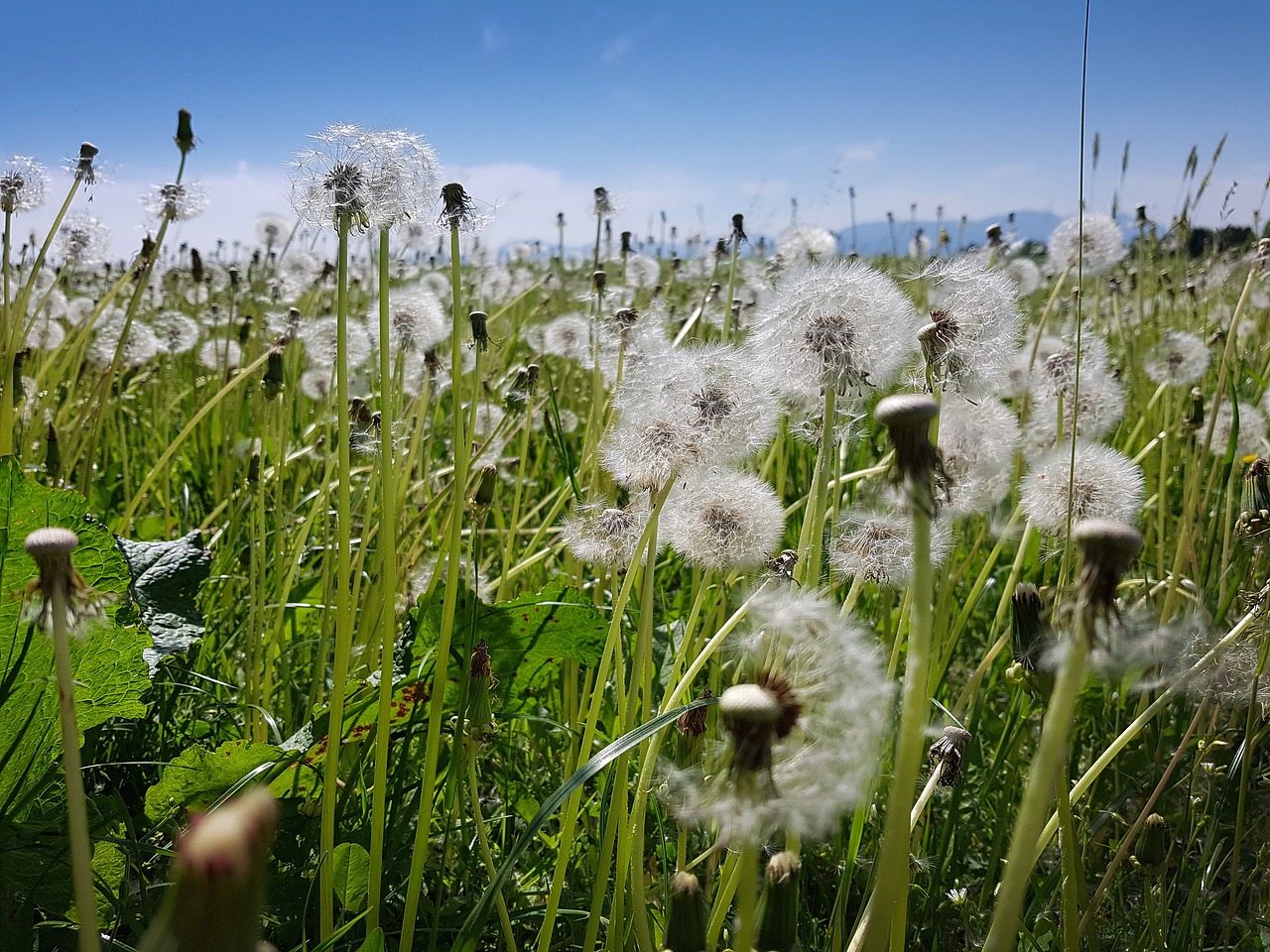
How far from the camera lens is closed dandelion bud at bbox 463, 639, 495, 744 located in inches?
55.5

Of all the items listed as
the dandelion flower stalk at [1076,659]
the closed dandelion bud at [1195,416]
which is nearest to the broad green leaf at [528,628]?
the dandelion flower stalk at [1076,659]

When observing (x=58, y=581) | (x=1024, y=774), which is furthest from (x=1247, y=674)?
(x=58, y=581)

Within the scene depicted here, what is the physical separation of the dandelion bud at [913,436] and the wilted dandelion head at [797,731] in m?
0.19

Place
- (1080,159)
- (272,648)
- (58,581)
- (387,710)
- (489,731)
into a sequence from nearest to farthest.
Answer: (58,581) → (387,710) → (1080,159) → (489,731) → (272,648)

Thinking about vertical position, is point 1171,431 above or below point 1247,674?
above

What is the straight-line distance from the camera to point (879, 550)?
1.55 m

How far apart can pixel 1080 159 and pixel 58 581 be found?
132 centimetres

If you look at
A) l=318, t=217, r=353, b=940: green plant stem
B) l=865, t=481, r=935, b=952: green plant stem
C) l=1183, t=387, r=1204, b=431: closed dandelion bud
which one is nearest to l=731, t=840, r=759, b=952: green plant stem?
l=865, t=481, r=935, b=952: green plant stem

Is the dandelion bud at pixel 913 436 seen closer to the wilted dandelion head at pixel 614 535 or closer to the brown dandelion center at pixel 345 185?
the brown dandelion center at pixel 345 185

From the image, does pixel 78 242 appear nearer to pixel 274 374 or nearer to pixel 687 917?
pixel 274 374

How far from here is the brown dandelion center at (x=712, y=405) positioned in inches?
58.6

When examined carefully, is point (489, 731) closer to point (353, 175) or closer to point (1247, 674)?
point (353, 175)

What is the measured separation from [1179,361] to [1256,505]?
189 centimetres

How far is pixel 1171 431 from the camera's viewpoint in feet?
9.47
